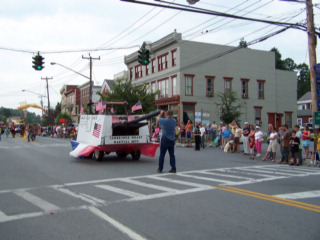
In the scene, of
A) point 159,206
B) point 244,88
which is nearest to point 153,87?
point 244,88

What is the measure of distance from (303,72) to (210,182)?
83951 millimetres

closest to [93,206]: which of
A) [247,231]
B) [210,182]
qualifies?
[247,231]

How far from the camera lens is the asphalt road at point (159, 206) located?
4805 millimetres

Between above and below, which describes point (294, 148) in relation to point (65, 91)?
below

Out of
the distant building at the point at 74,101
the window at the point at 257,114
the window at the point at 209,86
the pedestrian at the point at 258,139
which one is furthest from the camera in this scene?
the distant building at the point at 74,101

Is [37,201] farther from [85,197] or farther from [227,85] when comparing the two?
[227,85]

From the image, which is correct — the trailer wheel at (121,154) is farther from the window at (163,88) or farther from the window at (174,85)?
the window at (163,88)

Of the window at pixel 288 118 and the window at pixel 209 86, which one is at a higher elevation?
the window at pixel 209 86

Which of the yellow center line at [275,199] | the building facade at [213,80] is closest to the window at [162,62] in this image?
the building facade at [213,80]

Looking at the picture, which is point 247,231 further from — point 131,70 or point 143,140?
point 131,70

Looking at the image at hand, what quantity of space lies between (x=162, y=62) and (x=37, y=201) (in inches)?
1333

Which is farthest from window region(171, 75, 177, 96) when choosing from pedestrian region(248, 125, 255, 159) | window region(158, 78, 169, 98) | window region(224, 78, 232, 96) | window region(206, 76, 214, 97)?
pedestrian region(248, 125, 255, 159)

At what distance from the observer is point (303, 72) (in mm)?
83688

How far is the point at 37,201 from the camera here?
21.9 feet
